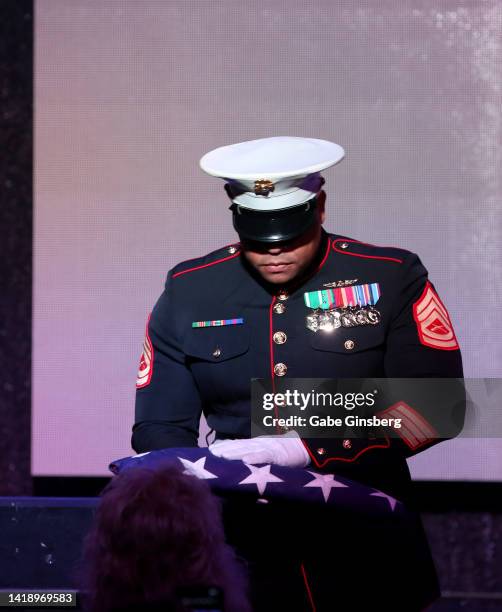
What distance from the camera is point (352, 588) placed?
165cm

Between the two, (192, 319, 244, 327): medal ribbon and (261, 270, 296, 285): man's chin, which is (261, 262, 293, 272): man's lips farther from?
(192, 319, 244, 327): medal ribbon

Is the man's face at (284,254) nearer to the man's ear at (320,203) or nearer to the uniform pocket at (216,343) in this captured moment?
the man's ear at (320,203)

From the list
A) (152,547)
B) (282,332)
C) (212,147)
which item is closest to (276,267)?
(282,332)

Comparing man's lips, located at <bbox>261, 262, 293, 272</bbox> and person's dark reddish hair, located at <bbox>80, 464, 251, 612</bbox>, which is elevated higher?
man's lips, located at <bbox>261, 262, 293, 272</bbox>

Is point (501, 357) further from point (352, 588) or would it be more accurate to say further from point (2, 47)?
point (2, 47)

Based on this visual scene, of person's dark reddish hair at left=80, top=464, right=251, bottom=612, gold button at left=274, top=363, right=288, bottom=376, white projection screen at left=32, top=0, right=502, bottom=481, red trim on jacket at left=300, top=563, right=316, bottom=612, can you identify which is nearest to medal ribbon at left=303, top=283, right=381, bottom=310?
gold button at left=274, top=363, right=288, bottom=376

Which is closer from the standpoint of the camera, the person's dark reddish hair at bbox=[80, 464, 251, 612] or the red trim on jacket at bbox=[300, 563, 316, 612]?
the person's dark reddish hair at bbox=[80, 464, 251, 612]

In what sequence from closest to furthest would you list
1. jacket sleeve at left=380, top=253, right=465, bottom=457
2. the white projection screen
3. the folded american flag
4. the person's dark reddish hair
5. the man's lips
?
1. the person's dark reddish hair
2. the folded american flag
3. jacket sleeve at left=380, top=253, right=465, bottom=457
4. the man's lips
5. the white projection screen

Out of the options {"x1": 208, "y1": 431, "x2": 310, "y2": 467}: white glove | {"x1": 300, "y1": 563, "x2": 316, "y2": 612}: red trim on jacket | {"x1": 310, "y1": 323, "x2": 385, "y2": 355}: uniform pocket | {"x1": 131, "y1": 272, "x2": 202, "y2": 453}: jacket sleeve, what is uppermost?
{"x1": 310, "y1": 323, "x2": 385, "y2": 355}: uniform pocket

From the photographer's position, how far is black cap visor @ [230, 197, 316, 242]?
182 centimetres

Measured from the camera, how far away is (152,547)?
3.84ft

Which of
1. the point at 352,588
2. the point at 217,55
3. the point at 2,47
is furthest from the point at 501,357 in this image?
the point at 2,47

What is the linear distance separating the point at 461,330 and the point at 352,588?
142cm

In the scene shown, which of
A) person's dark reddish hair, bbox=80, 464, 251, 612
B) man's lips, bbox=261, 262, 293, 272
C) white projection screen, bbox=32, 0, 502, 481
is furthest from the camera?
white projection screen, bbox=32, 0, 502, 481
